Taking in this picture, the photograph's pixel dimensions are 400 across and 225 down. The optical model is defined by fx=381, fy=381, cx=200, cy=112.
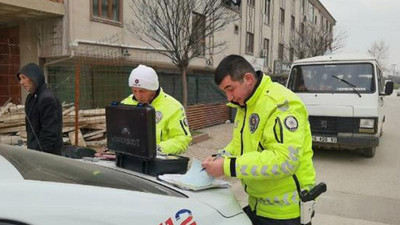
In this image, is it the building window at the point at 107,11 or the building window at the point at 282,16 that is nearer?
the building window at the point at 107,11

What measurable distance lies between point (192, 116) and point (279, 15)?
67.1 ft

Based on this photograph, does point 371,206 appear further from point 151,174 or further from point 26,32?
point 26,32

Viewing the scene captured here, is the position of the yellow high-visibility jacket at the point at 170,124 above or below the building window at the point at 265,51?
below

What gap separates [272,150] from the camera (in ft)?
6.23

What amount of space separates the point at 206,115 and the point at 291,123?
37.3 ft

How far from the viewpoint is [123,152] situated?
2098mm

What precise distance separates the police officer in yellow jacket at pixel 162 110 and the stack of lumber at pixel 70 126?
4.88 metres

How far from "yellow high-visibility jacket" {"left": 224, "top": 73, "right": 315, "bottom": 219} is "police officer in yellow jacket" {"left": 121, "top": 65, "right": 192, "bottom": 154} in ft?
2.48

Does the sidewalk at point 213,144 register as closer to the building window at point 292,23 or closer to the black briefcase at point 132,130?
the black briefcase at point 132,130

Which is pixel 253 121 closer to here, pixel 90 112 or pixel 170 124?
pixel 170 124

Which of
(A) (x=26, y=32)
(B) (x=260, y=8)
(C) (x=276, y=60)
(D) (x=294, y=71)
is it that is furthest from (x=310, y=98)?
(C) (x=276, y=60)

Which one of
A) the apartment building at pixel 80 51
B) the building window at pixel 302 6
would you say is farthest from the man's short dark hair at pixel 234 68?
the building window at pixel 302 6

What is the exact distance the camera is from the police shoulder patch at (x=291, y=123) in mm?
1897

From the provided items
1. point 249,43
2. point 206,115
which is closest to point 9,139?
point 206,115
